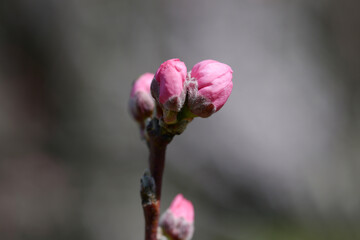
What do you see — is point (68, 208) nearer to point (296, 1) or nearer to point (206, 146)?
point (206, 146)

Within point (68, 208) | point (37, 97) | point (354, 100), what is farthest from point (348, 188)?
point (37, 97)

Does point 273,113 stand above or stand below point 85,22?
below

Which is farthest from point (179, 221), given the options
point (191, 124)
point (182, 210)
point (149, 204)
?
point (191, 124)

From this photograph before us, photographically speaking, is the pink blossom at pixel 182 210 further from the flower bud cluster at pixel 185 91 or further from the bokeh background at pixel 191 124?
the bokeh background at pixel 191 124

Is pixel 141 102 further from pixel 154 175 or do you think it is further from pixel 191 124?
pixel 191 124

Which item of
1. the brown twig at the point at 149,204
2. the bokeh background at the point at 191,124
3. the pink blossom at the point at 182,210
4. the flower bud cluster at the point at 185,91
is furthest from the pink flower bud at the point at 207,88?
the bokeh background at the point at 191,124

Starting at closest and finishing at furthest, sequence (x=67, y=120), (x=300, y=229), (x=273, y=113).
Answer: (x=300, y=229) → (x=273, y=113) → (x=67, y=120)

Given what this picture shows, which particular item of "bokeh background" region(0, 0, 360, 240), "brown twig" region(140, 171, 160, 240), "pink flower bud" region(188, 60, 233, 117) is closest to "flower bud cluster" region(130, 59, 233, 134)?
"pink flower bud" region(188, 60, 233, 117)

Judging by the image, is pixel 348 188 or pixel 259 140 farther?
pixel 348 188
